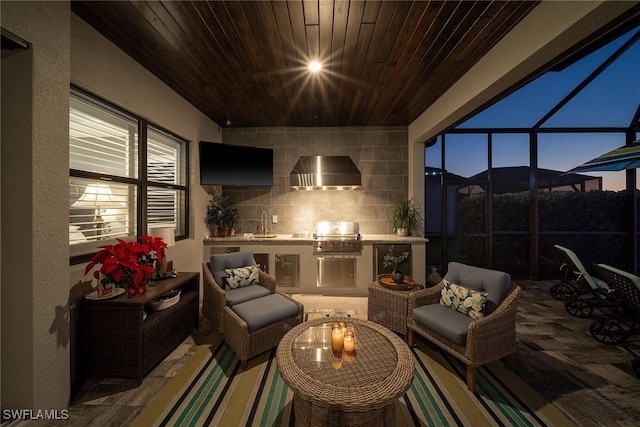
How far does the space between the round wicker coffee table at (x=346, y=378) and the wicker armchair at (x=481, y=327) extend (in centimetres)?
64

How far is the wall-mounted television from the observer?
12.6ft

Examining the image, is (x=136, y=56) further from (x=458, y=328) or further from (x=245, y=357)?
(x=458, y=328)

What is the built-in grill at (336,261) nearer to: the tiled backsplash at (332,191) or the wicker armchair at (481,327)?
the tiled backsplash at (332,191)

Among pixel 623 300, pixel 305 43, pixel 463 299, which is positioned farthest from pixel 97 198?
pixel 623 300

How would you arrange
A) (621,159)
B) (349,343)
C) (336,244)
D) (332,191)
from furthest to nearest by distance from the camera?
1. (332,191)
2. (336,244)
3. (621,159)
4. (349,343)

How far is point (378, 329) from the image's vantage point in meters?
1.89

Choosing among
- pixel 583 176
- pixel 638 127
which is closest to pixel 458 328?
pixel 583 176

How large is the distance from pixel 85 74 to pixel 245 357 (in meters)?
2.85

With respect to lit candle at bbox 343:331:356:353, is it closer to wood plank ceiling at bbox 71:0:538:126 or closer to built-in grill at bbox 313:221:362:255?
built-in grill at bbox 313:221:362:255

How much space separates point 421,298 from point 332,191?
2.66 metres

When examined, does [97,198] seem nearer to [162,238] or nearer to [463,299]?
[162,238]

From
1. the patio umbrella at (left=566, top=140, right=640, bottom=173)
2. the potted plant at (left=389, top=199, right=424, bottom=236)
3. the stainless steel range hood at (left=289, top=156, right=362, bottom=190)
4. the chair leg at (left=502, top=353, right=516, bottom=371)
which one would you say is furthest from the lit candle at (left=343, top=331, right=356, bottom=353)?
the patio umbrella at (left=566, top=140, right=640, bottom=173)

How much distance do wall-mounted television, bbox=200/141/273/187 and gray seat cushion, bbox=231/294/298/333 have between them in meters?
2.35

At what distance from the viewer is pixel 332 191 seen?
179 inches
